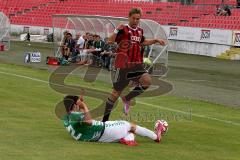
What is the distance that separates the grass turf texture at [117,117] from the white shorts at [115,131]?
184 mm

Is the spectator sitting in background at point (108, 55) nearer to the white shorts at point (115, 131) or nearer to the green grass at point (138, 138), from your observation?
the green grass at point (138, 138)

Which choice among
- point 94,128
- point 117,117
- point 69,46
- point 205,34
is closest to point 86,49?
point 69,46

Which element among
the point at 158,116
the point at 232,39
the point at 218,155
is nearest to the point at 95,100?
the point at 158,116

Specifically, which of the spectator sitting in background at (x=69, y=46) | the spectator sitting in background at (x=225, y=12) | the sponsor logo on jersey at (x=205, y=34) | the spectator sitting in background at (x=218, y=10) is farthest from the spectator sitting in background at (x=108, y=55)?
the spectator sitting in background at (x=218, y=10)

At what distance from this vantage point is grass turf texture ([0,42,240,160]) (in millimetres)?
9125

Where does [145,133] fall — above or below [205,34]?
above

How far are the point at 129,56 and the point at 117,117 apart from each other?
159 centimetres

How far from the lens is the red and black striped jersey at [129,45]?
39.1 ft

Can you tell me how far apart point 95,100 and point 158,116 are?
9.92ft

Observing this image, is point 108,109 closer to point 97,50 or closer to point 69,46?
point 97,50

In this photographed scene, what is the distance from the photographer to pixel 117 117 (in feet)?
43.6

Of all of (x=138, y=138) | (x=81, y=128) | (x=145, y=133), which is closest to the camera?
(x=81, y=128)

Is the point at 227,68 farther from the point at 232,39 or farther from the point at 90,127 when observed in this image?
the point at 90,127

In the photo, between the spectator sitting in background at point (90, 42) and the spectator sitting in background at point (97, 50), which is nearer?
the spectator sitting in background at point (97, 50)
